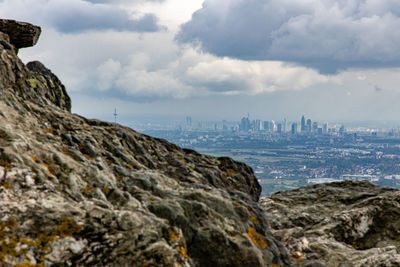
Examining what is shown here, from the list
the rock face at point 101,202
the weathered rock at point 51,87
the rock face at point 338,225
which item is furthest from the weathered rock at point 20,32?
the rock face at point 338,225

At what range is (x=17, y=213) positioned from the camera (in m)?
12.0

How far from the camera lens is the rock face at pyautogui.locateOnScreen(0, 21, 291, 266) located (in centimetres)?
1213

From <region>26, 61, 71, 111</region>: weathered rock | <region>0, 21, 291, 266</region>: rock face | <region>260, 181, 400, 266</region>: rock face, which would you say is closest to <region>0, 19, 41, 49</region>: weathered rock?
<region>26, 61, 71, 111</region>: weathered rock

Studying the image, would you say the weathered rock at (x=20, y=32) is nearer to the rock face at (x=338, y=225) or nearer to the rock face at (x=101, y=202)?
the rock face at (x=101, y=202)

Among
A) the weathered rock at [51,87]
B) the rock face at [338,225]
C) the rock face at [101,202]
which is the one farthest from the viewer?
the weathered rock at [51,87]

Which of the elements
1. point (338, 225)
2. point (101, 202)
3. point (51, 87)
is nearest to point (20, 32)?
point (51, 87)

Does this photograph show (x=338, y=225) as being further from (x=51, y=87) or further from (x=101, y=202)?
(x=51, y=87)

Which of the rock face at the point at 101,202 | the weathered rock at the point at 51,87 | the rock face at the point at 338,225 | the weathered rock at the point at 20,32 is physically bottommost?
the rock face at the point at 338,225

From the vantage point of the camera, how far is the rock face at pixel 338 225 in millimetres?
21734

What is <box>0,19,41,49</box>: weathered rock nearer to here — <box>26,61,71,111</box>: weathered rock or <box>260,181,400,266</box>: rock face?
<box>26,61,71,111</box>: weathered rock

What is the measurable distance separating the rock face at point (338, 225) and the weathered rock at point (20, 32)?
28467 millimetres

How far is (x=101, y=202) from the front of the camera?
1493 cm

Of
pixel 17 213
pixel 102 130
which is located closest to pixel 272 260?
pixel 17 213

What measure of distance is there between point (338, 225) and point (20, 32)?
110ft
